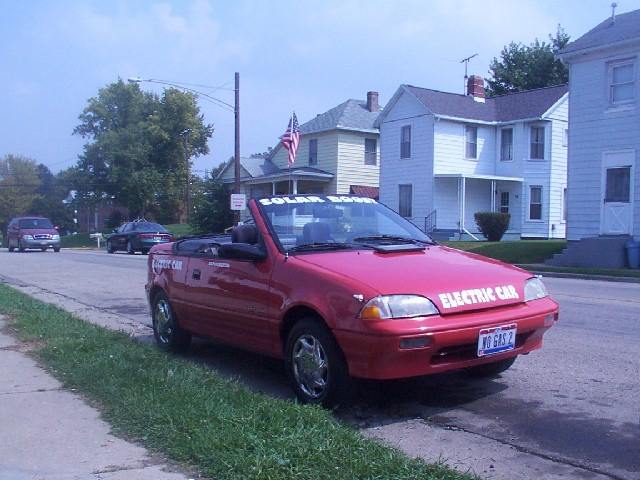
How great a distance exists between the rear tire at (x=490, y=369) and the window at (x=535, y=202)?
28823 millimetres

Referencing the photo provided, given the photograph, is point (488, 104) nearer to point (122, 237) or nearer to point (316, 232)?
point (122, 237)

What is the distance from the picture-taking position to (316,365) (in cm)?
533

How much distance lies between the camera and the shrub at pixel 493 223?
95.6 ft

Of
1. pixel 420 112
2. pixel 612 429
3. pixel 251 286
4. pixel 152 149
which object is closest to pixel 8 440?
pixel 251 286

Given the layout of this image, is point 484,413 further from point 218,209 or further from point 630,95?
point 218,209

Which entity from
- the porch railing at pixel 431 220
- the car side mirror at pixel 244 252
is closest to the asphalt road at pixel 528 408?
the car side mirror at pixel 244 252

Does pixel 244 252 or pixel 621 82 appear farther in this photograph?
pixel 621 82

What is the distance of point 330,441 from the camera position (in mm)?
4430

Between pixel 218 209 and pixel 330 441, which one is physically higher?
pixel 218 209

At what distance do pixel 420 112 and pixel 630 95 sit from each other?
12.7 metres

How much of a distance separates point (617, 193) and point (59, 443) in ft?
68.9

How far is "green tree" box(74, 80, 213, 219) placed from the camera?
55812 millimetres

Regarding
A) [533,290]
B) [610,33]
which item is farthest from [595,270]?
[533,290]

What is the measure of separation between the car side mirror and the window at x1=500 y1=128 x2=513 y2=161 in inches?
1186
